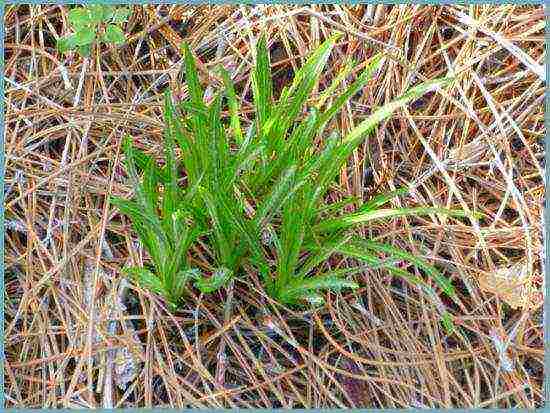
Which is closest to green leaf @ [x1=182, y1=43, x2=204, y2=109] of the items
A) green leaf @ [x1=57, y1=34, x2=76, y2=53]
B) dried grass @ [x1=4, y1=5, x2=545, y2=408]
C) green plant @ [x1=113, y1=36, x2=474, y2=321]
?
→ green plant @ [x1=113, y1=36, x2=474, y2=321]

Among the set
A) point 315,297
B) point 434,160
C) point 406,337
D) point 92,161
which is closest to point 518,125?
point 434,160

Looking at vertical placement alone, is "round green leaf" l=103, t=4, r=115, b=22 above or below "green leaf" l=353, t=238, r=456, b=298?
above

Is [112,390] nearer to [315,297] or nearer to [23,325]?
[23,325]

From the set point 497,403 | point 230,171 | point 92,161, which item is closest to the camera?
point 230,171

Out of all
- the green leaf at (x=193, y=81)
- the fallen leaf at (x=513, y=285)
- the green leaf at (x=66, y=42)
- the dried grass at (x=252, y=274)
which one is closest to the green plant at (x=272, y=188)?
the green leaf at (x=193, y=81)

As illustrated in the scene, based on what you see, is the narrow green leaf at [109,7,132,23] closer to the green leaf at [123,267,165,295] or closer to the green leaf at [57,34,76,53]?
the green leaf at [57,34,76,53]
